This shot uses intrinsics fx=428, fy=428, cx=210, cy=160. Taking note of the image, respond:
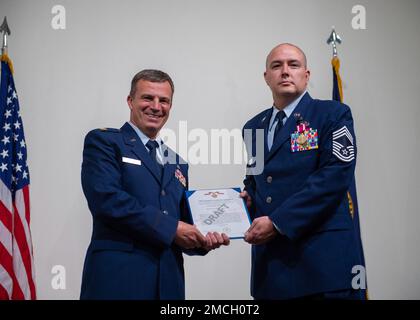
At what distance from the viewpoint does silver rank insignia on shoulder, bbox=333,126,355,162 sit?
1988mm

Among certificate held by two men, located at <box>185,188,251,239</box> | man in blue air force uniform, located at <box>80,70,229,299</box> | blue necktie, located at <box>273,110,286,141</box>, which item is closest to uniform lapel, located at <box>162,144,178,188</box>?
man in blue air force uniform, located at <box>80,70,229,299</box>

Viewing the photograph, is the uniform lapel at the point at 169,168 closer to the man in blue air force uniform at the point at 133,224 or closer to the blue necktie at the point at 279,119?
the man in blue air force uniform at the point at 133,224

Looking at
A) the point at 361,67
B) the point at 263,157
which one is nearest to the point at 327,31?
the point at 361,67

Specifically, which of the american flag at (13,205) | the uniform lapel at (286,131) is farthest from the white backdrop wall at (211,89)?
the uniform lapel at (286,131)

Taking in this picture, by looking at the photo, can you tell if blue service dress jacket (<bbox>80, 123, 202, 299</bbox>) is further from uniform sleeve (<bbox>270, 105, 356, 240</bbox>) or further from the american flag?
the american flag

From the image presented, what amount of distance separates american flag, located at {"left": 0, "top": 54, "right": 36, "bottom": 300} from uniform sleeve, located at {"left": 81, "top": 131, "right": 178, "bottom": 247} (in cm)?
113

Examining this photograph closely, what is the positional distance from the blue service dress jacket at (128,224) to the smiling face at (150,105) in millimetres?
157

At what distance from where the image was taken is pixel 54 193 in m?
3.48

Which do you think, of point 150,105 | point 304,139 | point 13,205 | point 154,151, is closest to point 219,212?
point 154,151

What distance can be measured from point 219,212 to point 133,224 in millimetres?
485

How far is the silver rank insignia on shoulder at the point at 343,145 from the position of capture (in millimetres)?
1988

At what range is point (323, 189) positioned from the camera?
1.93 metres

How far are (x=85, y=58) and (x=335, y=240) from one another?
8.78 feet
